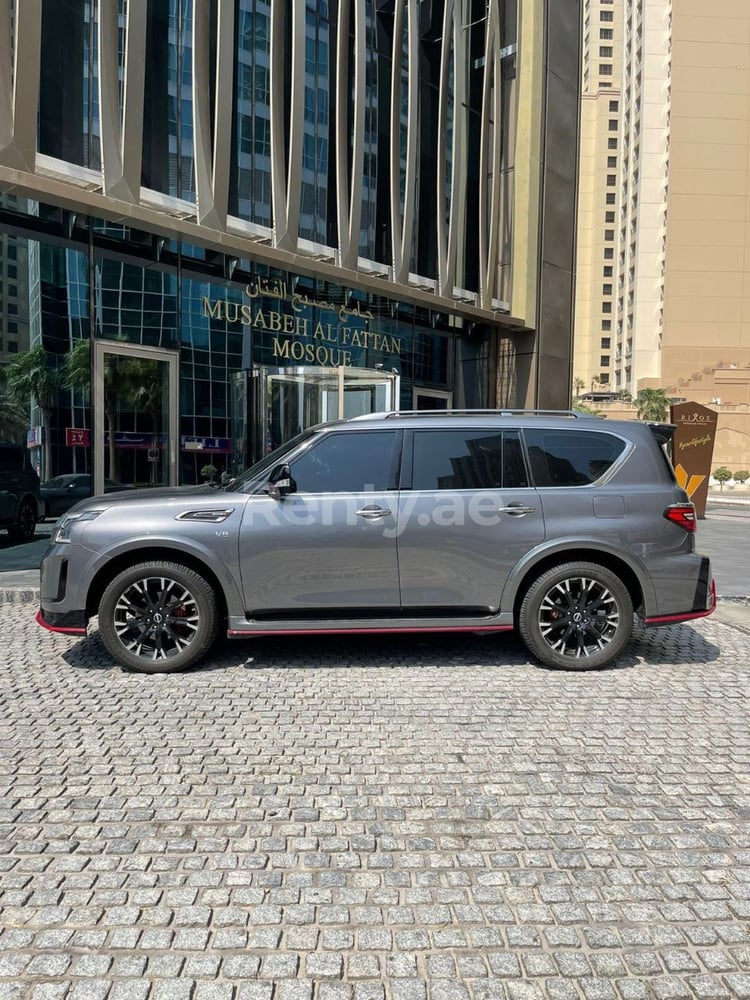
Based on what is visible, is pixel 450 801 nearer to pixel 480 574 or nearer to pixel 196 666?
pixel 480 574

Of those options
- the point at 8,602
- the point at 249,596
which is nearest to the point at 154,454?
the point at 8,602

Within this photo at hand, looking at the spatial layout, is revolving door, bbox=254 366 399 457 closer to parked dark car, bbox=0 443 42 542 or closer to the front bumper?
parked dark car, bbox=0 443 42 542

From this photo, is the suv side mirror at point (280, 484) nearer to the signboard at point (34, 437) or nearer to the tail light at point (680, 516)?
the tail light at point (680, 516)

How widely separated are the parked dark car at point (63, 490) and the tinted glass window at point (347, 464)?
7.61 meters

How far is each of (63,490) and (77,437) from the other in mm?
903

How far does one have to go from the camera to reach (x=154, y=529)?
17.8 ft

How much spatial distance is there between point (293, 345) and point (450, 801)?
1270cm

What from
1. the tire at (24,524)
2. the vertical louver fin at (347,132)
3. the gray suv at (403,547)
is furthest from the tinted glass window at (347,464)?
the vertical louver fin at (347,132)

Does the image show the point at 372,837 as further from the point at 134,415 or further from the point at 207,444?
the point at 207,444

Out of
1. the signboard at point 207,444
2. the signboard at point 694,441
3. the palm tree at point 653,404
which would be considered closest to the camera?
the signboard at point 207,444

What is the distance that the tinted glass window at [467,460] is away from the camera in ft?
18.9

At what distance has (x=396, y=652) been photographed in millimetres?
6172

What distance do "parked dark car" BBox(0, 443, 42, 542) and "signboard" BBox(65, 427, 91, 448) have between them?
666 mm

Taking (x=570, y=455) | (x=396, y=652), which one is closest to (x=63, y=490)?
(x=396, y=652)
